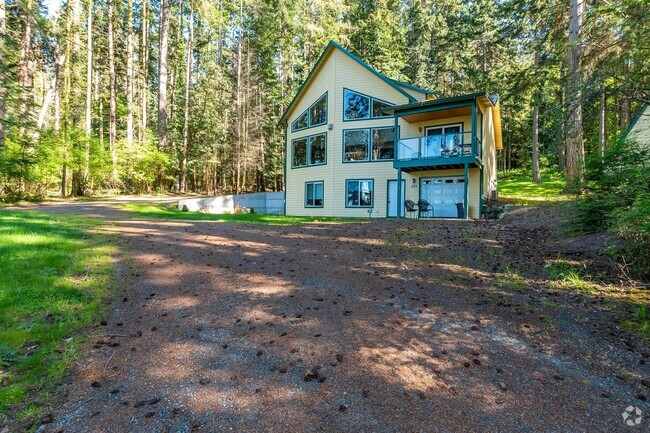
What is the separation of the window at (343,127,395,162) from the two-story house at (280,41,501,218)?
0.05 metres

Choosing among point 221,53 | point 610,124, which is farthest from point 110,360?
point 610,124

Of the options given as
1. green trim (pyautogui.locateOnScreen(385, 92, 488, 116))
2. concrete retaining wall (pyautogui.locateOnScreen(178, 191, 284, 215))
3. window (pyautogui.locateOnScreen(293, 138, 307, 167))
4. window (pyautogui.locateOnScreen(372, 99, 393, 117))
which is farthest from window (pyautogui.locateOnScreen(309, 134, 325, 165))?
concrete retaining wall (pyautogui.locateOnScreen(178, 191, 284, 215))

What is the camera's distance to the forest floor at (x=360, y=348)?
2.56m

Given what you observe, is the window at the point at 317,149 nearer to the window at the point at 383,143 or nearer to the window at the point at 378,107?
the window at the point at 383,143

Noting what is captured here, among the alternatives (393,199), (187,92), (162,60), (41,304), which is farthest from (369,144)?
(187,92)

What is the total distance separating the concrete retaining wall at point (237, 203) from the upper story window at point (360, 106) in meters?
8.73

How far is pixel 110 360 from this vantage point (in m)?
3.25

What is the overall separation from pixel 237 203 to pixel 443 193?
13.5 meters

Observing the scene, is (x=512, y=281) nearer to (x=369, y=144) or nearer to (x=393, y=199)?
(x=393, y=199)

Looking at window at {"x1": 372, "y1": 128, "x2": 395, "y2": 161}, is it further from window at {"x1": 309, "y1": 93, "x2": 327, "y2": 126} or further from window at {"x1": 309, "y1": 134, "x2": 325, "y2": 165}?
window at {"x1": 309, "y1": 93, "x2": 327, "y2": 126}

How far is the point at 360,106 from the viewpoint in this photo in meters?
19.0

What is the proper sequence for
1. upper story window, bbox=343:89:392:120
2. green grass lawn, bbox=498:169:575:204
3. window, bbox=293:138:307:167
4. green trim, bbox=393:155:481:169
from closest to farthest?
green trim, bbox=393:155:481:169
upper story window, bbox=343:89:392:120
green grass lawn, bbox=498:169:575:204
window, bbox=293:138:307:167

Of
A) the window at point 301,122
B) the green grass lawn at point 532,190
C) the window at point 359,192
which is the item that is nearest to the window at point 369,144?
the window at point 359,192

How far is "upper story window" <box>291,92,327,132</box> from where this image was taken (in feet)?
66.7
